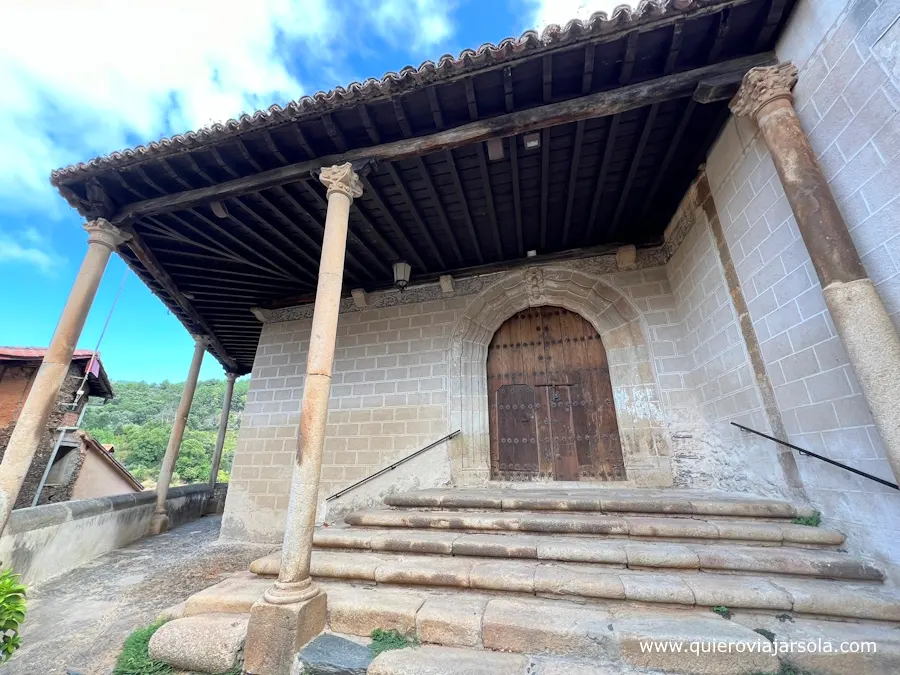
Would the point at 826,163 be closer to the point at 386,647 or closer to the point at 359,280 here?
the point at 386,647

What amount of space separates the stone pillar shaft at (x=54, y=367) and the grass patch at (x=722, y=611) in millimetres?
4658

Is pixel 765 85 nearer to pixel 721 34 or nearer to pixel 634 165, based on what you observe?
pixel 721 34

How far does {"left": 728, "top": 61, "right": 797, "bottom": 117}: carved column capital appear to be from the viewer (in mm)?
2541

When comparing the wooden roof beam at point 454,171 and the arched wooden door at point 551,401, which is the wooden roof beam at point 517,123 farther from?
the arched wooden door at point 551,401

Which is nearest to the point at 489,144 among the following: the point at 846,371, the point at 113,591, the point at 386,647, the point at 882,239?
the point at 882,239

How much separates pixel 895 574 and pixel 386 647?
2.72 meters

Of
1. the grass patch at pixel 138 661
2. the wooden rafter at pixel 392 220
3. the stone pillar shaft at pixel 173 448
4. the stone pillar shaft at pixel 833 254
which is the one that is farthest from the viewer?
the stone pillar shaft at pixel 173 448

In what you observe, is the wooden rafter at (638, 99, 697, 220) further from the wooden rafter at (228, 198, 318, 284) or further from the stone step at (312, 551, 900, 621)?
the wooden rafter at (228, 198, 318, 284)

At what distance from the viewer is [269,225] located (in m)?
4.55

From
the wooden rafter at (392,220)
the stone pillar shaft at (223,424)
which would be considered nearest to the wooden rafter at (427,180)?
the wooden rafter at (392,220)

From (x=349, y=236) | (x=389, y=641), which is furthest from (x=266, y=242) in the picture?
(x=389, y=641)

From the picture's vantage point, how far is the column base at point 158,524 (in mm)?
5898

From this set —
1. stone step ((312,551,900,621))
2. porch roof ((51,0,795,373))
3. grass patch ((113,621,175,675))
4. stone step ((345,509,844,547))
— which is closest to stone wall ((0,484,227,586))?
grass patch ((113,621,175,675))

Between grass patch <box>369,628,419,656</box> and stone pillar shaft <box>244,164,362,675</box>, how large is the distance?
0.36 meters
